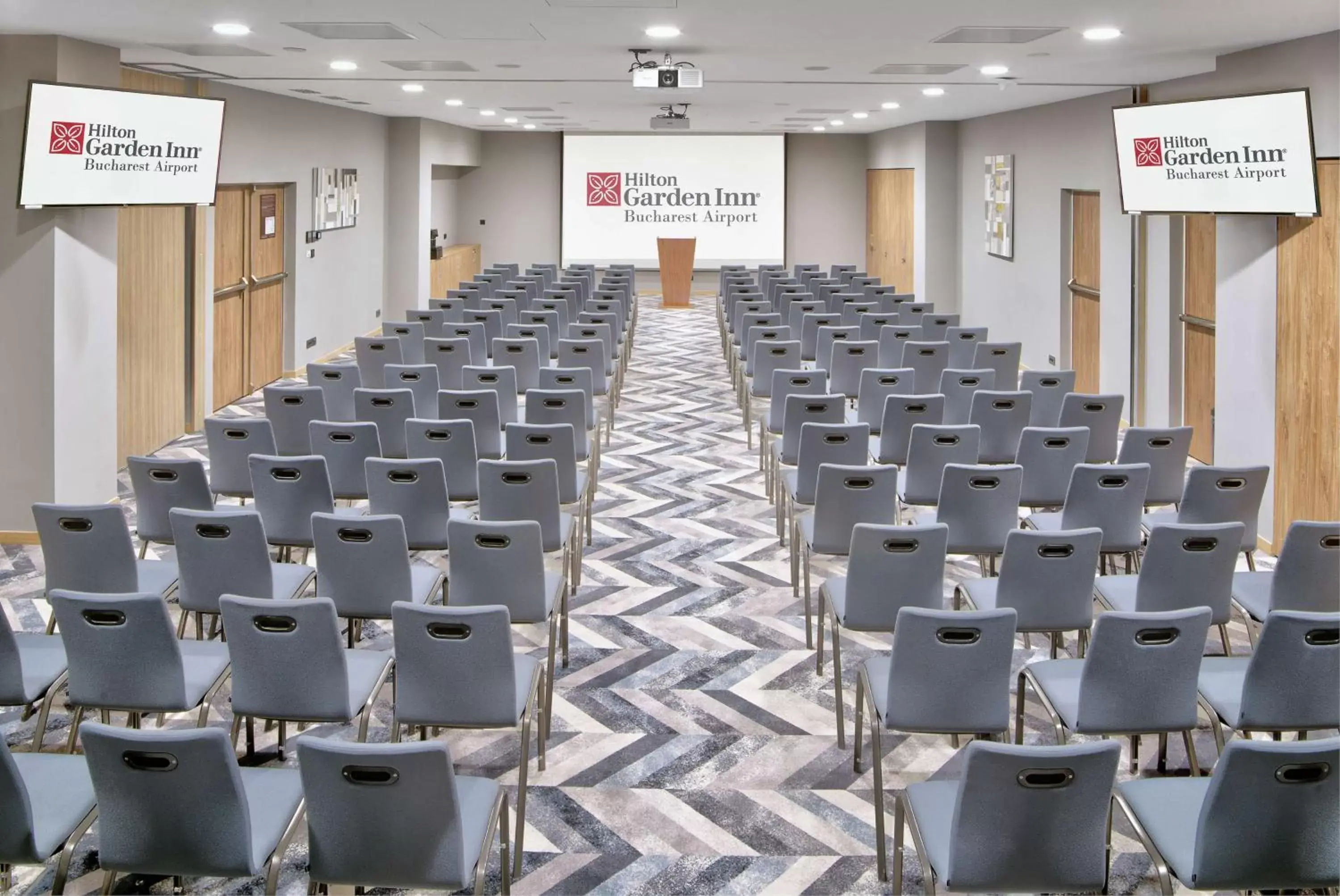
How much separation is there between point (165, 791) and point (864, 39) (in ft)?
22.9

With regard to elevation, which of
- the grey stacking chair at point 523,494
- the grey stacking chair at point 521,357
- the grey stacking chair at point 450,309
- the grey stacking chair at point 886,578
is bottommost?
the grey stacking chair at point 886,578

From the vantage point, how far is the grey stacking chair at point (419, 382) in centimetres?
898

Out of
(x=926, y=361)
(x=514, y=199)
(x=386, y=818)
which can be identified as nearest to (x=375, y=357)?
(x=926, y=361)

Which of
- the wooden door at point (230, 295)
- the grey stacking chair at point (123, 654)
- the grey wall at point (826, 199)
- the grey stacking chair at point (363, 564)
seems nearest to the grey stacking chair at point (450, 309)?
the wooden door at point (230, 295)

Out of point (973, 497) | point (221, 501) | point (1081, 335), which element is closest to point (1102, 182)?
point (1081, 335)

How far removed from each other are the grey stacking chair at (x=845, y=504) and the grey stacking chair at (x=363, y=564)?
196 cm

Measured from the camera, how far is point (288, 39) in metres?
8.77

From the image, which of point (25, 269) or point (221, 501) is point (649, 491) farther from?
point (25, 269)

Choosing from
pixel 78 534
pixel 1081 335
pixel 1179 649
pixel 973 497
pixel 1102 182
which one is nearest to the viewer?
pixel 1179 649

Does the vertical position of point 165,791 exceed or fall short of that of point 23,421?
it falls short

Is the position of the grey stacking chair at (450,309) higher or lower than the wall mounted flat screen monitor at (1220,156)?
lower

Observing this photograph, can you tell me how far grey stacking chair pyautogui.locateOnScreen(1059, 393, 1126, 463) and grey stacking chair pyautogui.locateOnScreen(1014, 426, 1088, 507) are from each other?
0.83 m

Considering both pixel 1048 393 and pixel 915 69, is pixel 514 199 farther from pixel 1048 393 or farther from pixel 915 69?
pixel 1048 393

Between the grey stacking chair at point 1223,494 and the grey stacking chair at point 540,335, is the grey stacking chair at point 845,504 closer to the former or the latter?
the grey stacking chair at point 1223,494
